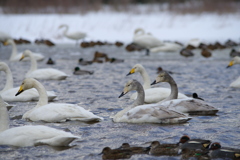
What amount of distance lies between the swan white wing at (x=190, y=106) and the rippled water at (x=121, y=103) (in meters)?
0.17

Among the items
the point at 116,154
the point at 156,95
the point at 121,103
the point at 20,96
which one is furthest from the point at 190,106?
the point at 20,96

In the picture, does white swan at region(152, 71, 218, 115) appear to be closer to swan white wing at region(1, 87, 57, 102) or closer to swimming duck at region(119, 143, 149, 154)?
swimming duck at region(119, 143, 149, 154)

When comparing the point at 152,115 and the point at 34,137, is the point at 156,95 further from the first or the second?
the point at 34,137

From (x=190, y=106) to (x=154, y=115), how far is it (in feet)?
2.99

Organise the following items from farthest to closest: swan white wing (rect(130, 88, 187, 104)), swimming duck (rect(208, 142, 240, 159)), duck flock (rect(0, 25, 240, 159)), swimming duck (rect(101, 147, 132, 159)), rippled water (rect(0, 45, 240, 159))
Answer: swan white wing (rect(130, 88, 187, 104)) → rippled water (rect(0, 45, 240, 159)) → duck flock (rect(0, 25, 240, 159)) → swimming duck (rect(101, 147, 132, 159)) → swimming duck (rect(208, 142, 240, 159))

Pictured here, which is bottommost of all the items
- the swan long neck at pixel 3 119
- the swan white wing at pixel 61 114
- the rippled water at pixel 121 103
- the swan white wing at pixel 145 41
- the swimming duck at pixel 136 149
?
the rippled water at pixel 121 103

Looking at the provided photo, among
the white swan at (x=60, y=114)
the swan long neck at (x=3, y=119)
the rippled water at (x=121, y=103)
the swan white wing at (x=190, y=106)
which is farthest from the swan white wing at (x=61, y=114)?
the swan white wing at (x=190, y=106)

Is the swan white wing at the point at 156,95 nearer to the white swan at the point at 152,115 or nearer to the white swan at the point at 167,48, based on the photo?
the white swan at the point at 152,115

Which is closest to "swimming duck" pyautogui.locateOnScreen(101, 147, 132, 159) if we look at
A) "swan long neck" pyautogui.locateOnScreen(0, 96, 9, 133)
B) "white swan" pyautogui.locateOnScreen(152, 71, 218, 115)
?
"swan long neck" pyautogui.locateOnScreen(0, 96, 9, 133)

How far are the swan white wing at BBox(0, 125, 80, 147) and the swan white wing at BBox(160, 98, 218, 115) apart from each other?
2.36 meters

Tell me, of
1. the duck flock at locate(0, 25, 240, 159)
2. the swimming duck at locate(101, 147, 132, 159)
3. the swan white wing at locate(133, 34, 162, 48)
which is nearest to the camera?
the swimming duck at locate(101, 147, 132, 159)

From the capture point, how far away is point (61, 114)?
633cm

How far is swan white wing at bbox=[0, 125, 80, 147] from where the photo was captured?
4.98 metres

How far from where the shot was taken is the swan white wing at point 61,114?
20.7 feet
